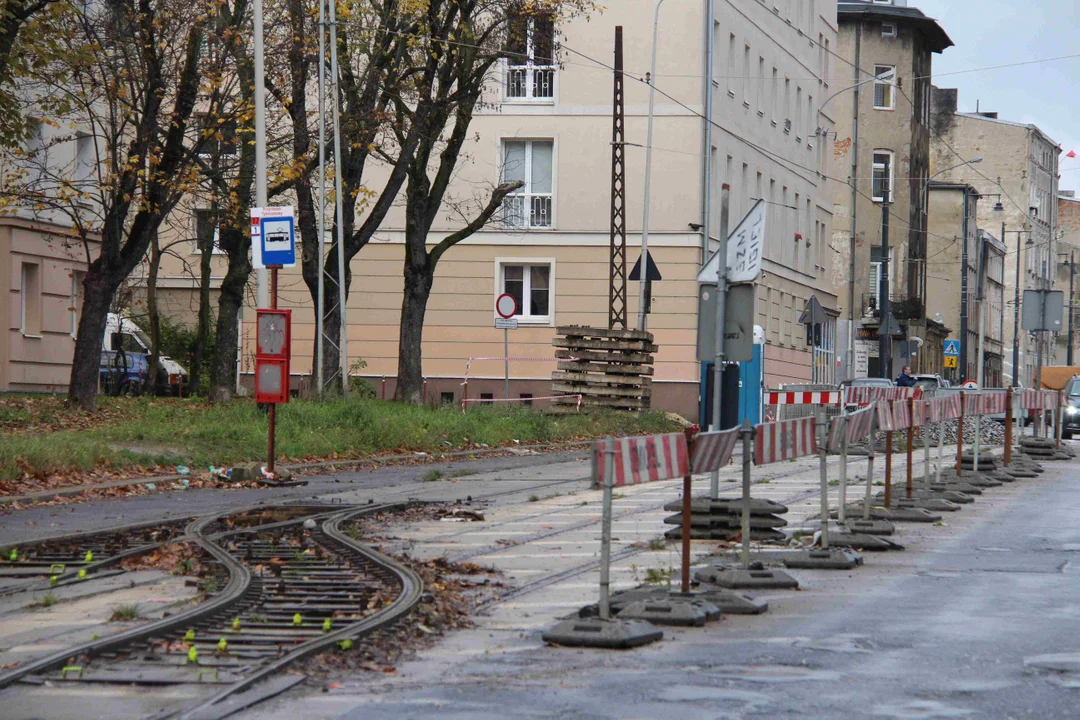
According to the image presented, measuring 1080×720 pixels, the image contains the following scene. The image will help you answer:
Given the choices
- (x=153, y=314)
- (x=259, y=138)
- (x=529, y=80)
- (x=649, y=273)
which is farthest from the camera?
(x=529, y=80)

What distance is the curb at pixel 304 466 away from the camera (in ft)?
54.7

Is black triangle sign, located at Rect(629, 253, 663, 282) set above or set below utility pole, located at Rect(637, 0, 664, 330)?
below

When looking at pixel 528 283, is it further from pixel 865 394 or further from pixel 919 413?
pixel 919 413

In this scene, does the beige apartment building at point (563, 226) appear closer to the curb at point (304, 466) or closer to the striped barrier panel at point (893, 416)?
the curb at point (304, 466)

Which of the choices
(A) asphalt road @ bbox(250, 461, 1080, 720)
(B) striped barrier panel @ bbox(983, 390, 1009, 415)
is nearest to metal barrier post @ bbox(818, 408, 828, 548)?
(A) asphalt road @ bbox(250, 461, 1080, 720)

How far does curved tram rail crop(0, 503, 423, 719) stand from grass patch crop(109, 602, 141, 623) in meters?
0.27

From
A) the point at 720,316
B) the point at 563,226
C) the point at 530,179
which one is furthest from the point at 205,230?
the point at 720,316

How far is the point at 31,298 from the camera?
40312mm

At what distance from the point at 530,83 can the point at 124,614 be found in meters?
40.7

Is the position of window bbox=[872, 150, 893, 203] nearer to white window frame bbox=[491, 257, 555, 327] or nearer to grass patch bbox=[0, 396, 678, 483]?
white window frame bbox=[491, 257, 555, 327]

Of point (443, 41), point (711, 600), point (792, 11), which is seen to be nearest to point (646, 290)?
point (443, 41)

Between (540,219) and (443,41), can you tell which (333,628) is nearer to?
(443,41)

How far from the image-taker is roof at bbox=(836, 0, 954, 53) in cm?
8106

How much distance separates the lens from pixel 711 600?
1016cm
